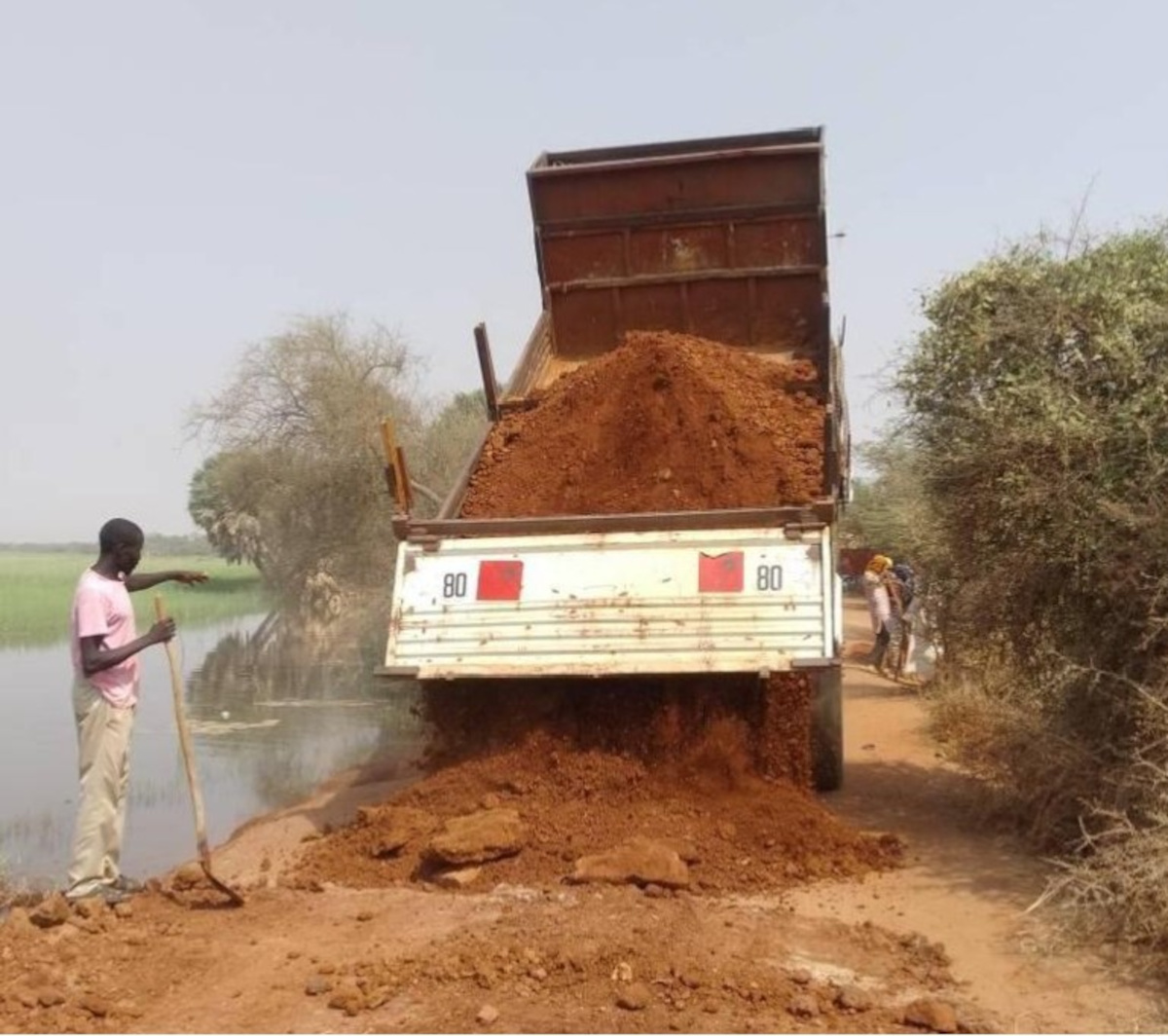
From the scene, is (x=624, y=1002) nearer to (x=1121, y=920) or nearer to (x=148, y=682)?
(x=1121, y=920)

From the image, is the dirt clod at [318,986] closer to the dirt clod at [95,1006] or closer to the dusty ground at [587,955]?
the dusty ground at [587,955]

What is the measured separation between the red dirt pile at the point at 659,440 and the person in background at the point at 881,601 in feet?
21.0

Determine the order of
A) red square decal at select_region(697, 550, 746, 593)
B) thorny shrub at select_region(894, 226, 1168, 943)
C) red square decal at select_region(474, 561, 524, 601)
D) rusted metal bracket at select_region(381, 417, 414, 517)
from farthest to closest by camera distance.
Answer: rusted metal bracket at select_region(381, 417, 414, 517) < red square decal at select_region(474, 561, 524, 601) < red square decal at select_region(697, 550, 746, 593) < thorny shrub at select_region(894, 226, 1168, 943)

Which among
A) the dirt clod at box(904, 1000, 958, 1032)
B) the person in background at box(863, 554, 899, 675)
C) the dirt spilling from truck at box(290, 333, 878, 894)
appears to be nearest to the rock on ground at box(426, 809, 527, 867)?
the dirt spilling from truck at box(290, 333, 878, 894)

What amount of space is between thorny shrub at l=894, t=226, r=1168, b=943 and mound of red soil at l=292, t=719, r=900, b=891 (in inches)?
42.0

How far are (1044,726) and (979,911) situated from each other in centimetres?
146

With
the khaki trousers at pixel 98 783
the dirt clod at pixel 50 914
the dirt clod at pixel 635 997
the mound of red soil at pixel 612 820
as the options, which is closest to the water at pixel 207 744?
the khaki trousers at pixel 98 783

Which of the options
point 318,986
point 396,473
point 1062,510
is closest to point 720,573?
point 1062,510

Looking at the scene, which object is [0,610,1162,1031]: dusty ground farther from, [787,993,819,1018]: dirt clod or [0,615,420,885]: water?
[0,615,420,885]: water

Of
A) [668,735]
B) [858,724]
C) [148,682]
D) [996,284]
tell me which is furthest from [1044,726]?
[148,682]

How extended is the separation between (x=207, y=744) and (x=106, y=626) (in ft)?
23.7

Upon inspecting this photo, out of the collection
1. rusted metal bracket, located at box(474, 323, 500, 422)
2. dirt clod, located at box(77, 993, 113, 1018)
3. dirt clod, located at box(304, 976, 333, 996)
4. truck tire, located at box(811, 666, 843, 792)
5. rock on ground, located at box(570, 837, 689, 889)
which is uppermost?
rusted metal bracket, located at box(474, 323, 500, 422)

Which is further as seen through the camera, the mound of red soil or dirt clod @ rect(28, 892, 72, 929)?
the mound of red soil

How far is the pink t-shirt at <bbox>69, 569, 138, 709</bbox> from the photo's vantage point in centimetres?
536
